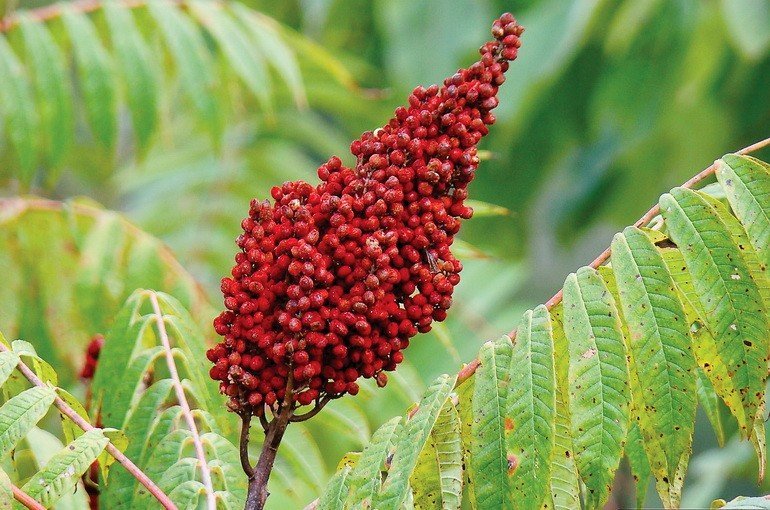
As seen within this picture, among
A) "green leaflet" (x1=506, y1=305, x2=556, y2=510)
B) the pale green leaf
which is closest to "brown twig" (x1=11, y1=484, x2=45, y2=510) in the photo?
"green leaflet" (x1=506, y1=305, x2=556, y2=510)

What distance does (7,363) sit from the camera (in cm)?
140

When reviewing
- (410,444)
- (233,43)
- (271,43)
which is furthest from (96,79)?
(410,444)

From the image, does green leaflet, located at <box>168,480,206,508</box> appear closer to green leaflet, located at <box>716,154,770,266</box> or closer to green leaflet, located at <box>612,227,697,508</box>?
green leaflet, located at <box>612,227,697,508</box>

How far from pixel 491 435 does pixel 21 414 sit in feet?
2.09

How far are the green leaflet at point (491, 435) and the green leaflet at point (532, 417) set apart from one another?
0.06ft

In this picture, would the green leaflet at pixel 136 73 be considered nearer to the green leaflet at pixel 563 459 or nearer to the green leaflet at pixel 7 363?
the green leaflet at pixel 7 363

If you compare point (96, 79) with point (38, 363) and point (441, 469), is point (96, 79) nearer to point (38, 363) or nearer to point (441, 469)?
point (38, 363)

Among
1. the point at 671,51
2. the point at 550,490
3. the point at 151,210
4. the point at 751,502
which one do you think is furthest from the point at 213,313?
the point at 671,51

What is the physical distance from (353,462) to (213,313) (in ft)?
3.54

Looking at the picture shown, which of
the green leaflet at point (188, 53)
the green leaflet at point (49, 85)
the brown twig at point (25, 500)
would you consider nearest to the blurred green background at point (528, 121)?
the green leaflet at point (188, 53)

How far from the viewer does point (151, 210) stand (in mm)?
4844

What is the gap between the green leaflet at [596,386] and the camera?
127 cm

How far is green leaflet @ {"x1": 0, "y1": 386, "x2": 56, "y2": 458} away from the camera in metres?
1.32

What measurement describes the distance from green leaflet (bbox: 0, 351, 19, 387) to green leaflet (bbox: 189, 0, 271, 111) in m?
1.72
